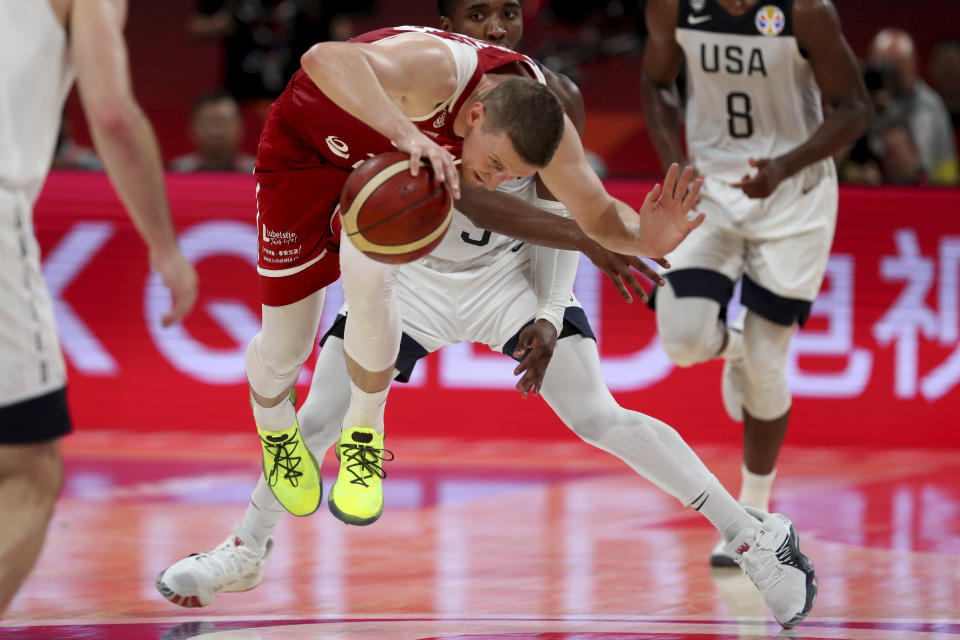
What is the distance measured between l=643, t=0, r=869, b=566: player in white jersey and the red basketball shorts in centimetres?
182

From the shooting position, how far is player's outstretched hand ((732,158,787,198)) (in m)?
5.56

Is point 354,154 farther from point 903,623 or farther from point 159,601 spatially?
point 903,623

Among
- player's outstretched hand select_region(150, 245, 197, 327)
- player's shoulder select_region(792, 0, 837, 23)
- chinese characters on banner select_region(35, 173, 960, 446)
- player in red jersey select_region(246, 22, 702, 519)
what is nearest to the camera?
player's outstretched hand select_region(150, 245, 197, 327)

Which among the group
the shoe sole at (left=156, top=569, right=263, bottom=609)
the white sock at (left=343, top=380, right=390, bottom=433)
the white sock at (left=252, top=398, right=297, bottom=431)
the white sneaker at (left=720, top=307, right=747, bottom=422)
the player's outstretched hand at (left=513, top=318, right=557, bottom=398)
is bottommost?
the white sneaker at (left=720, top=307, right=747, bottom=422)

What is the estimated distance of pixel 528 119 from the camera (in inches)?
147

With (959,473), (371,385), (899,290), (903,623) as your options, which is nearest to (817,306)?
(899,290)

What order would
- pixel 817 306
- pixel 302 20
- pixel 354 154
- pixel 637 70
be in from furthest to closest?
pixel 637 70, pixel 302 20, pixel 817 306, pixel 354 154

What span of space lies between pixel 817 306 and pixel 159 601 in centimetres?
490

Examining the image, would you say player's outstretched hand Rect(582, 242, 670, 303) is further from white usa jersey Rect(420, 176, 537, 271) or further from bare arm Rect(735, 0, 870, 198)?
bare arm Rect(735, 0, 870, 198)

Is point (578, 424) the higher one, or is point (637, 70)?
point (578, 424)

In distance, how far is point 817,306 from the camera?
8.32 metres

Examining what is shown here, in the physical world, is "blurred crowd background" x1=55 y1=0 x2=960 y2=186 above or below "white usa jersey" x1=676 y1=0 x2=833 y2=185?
below

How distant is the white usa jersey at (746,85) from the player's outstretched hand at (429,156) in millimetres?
2580

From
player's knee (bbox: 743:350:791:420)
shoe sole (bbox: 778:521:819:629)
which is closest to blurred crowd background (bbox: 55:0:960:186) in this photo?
player's knee (bbox: 743:350:791:420)
